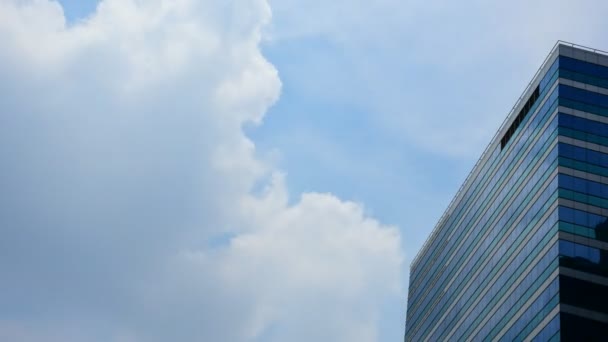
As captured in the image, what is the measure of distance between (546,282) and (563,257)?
137 inches

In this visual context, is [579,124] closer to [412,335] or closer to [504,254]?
[504,254]

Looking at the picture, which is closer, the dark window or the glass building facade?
the glass building facade

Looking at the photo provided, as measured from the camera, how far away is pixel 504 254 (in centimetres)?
10738

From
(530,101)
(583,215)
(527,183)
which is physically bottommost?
(583,215)

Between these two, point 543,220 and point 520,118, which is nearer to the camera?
point 543,220

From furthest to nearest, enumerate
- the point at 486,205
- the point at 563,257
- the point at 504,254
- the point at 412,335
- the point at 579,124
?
the point at 412,335 < the point at 486,205 < the point at 504,254 < the point at 579,124 < the point at 563,257

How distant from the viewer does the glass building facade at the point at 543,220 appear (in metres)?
90.4

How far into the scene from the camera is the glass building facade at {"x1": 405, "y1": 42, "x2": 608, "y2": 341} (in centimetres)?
9044

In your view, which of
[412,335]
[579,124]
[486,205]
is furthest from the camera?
[412,335]

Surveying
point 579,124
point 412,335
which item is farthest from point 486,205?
point 412,335

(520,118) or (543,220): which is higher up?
(520,118)

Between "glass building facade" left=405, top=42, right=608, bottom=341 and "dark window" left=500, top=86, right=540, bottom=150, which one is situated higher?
"dark window" left=500, top=86, right=540, bottom=150

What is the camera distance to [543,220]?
96.9 meters

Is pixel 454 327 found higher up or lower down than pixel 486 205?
lower down
